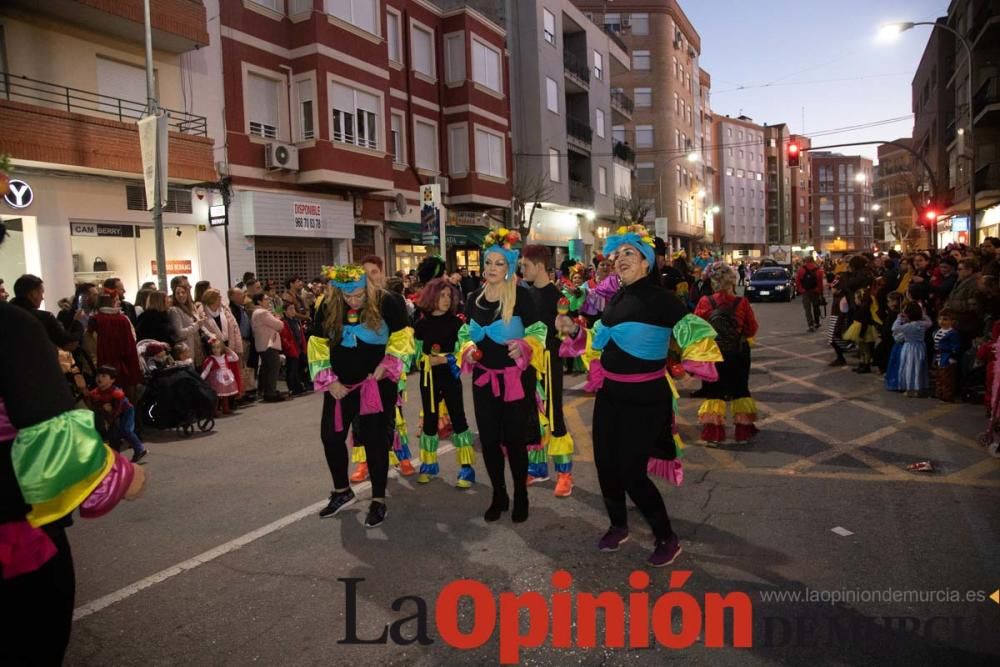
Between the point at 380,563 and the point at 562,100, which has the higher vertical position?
the point at 562,100

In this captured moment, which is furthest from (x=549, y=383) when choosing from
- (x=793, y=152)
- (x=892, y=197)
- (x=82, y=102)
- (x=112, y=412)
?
(x=892, y=197)

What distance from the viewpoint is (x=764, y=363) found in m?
12.8

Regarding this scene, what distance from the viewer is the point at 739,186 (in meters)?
81.4

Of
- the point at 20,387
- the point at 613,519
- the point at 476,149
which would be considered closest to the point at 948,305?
the point at 613,519

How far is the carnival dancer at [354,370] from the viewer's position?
202 inches

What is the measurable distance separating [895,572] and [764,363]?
9.23 metres

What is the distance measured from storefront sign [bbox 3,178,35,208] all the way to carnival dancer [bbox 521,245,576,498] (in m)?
11.6

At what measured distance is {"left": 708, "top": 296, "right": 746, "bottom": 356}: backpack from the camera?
6.97m

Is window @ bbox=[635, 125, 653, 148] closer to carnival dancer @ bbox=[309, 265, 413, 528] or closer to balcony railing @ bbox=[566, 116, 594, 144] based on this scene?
balcony railing @ bbox=[566, 116, 594, 144]

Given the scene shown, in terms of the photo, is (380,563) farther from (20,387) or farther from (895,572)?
(895,572)

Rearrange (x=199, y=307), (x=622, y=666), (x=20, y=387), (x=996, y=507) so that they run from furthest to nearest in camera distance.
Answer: (x=199, y=307)
(x=996, y=507)
(x=622, y=666)
(x=20, y=387)

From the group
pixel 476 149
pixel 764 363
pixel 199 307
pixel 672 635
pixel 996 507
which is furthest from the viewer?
pixel 476 149

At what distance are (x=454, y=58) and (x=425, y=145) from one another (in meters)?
3.66

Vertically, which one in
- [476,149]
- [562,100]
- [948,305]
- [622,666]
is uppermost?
[562,100]
